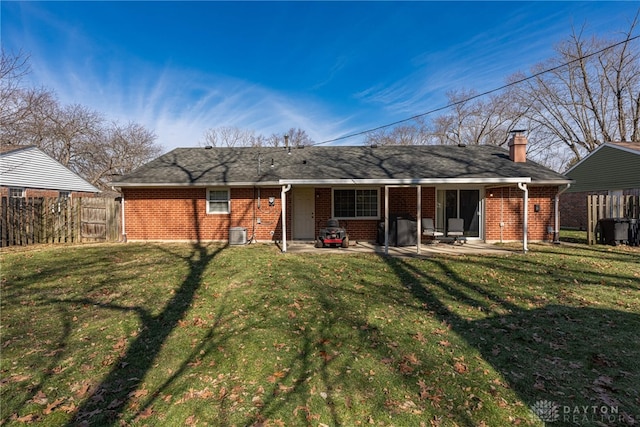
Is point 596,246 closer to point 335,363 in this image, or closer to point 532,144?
point 335,363

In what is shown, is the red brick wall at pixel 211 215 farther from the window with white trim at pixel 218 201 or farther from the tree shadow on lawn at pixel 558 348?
the tree shadow on lawn at pixel 558 348

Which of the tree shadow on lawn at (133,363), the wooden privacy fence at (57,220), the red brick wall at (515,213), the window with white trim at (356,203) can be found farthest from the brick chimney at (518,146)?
the wooden privacy fence at (57,220)

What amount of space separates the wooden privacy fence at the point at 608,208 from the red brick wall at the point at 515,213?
1335mm

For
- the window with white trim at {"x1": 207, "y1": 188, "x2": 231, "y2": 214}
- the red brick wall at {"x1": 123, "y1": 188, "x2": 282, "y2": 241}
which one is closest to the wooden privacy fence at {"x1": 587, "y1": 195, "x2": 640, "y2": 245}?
the red brick wall at {"x1": 123, "y1": 188, "x2": 282, "y2": 241}

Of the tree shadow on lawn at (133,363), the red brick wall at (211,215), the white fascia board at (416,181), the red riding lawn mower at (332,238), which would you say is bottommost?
the tree shadow on lawn at (133,363)

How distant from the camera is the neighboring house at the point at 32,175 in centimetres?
1664

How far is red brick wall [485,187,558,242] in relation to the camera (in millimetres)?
11727

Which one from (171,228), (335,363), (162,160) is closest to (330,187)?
(171,228)

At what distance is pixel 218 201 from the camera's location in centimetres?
1199

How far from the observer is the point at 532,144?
103 ft

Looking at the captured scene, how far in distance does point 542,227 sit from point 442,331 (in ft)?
32.6

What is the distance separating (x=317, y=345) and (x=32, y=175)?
22276 millimetres

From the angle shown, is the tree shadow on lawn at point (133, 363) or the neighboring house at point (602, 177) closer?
the tree shadow on lawn at point (133, 363)

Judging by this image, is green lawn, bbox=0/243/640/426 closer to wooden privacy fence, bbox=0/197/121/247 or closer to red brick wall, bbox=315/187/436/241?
red brick wall, bbox=315/187/436/241
